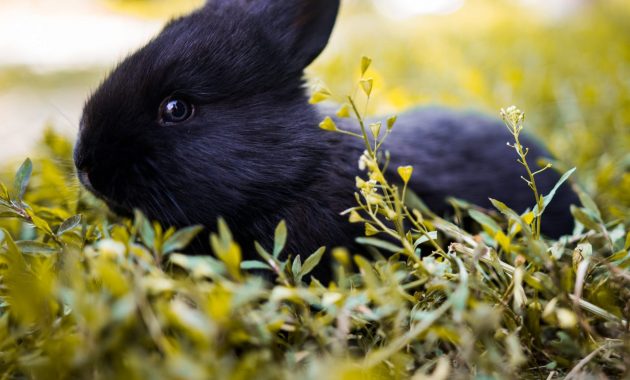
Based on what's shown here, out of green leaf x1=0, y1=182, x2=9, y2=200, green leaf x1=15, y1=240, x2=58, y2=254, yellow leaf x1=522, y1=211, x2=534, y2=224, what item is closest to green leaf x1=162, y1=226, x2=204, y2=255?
green leaf x1=15, y1=240, x2=58, y2=254

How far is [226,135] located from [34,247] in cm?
79

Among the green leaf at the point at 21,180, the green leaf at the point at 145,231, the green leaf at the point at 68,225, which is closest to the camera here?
the green leaf at the point at 145,231

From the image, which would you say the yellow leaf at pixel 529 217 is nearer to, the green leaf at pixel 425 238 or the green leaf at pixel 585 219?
the green leaf at pixel 585 219

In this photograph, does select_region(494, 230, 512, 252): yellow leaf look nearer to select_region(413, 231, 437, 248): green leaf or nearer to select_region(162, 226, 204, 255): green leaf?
select_region(413, 231, 437, 248): green leaf

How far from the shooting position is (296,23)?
2674 mm

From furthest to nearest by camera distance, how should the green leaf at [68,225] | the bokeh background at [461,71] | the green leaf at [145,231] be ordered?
the bokeh background at [461,71] < the green leaf at [68,225] < the green leaf at [145,231]

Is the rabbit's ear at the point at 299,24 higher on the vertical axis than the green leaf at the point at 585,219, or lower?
higher

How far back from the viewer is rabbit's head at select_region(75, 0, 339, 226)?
2219 mm

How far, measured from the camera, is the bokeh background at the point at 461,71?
12.5 feet

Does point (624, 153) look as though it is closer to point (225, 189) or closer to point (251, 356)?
point (225, 189)

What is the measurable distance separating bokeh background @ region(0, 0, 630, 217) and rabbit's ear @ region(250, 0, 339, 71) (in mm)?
138

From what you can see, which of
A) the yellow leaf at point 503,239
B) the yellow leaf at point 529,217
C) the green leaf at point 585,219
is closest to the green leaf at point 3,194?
the yellow leaf at point 503,239

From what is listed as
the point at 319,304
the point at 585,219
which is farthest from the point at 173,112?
the point at 585,219

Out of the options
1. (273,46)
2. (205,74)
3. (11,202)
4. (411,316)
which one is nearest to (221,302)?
(411,316)
